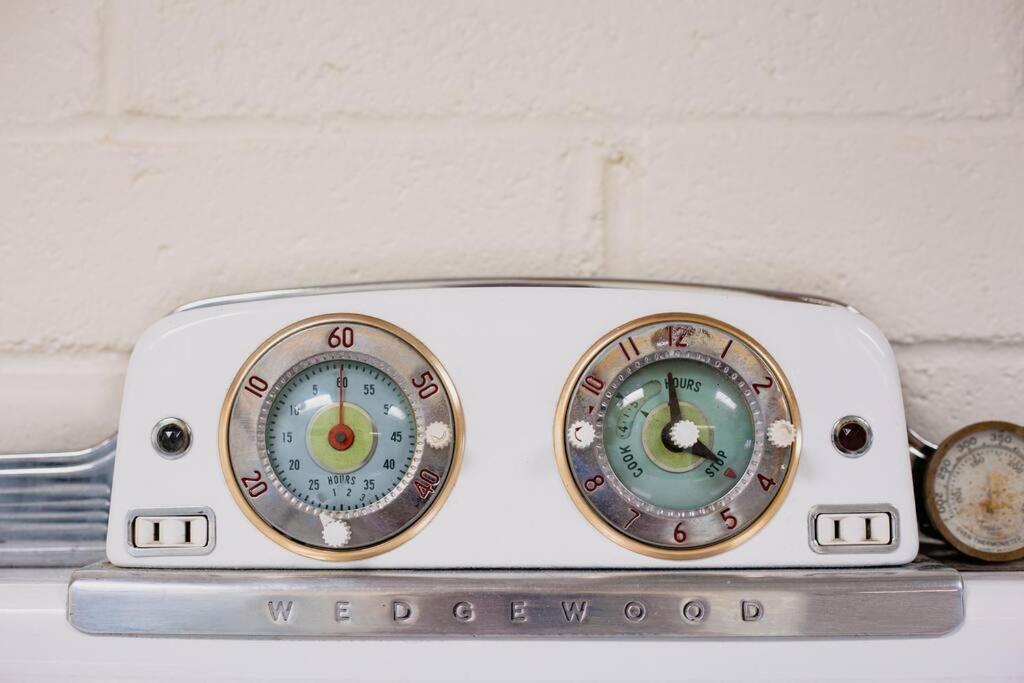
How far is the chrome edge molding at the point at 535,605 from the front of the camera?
1.50 ft

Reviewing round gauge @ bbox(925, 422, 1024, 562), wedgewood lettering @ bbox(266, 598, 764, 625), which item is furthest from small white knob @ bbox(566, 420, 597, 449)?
round gauge @ bbox(925, 422, 1024, 562)

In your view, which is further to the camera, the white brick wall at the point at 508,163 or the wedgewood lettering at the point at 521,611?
the white brick wall at the point at 508,163

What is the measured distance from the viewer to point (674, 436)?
1.54ft

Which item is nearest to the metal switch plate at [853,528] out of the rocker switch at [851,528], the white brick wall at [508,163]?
the rocker switch at [851,528]

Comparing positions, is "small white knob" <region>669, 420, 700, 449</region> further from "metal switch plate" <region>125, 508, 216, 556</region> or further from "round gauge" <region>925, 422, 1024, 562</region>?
"metal switch plate" <region>125, 508, 216, 556</region>

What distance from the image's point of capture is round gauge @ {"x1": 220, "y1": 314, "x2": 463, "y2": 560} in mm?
478

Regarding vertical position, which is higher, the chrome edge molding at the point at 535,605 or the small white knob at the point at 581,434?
the small white knob at the point at 581,434

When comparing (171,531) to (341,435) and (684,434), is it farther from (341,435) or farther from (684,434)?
(684,434)

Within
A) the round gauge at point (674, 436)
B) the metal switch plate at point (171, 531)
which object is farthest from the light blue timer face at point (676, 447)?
the metal switch plate at point (171, 531)

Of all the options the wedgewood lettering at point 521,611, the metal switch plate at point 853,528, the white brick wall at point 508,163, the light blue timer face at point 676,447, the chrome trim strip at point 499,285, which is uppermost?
the white brick wall at point 508,163

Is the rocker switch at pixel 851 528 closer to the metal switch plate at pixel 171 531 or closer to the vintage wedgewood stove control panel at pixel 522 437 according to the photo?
the vintage wedgewood stove control panel at pixel 522 437

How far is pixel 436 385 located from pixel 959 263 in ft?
1.39

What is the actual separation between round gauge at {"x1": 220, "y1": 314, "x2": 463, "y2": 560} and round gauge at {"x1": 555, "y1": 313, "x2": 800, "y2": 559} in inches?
3.6

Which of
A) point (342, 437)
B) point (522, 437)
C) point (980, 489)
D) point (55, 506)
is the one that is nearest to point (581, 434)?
point (522, 437)
